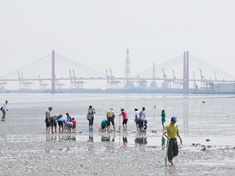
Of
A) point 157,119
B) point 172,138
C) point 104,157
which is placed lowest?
point 104,157

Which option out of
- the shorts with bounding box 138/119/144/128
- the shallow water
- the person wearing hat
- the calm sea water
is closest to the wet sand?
the shallow water

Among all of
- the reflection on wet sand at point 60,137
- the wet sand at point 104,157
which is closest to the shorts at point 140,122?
the wet sand at point 104,157

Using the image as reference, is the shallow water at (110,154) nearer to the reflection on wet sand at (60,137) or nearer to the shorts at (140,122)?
the reflection on wet sand at (60,137)

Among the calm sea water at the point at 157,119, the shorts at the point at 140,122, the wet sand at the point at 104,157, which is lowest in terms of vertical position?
the wet sand at the point at 104,157

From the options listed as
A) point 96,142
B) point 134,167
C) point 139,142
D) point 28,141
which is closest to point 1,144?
point 28,141

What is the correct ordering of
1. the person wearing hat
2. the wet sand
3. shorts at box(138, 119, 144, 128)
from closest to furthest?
the wet sand
the person wearing hat
shorts at box(138, 119, 144, 128)

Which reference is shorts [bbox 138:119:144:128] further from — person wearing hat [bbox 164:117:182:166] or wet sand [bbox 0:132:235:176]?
person wearing hat [bbox 164:117:182:166]

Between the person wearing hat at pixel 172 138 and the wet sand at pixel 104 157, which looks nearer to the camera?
the wet sand at pixel 104 157

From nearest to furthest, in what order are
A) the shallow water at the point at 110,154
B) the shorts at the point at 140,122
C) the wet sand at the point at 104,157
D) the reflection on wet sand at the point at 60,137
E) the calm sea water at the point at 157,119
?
the wet sand at the point at 104,157
the shallow water at the point at 110,154
the reflection on wet sand at the point at 60,137
the shorts at the point at 140,122
the calm sea water at the point at 157,119

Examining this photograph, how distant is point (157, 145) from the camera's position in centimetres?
1808

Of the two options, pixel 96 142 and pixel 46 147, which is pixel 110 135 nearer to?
pixel 96 142

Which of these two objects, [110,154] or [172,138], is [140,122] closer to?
[110,154]

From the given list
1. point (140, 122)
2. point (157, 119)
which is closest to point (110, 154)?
point (140, 122)

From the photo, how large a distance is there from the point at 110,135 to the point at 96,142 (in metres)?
2.97
